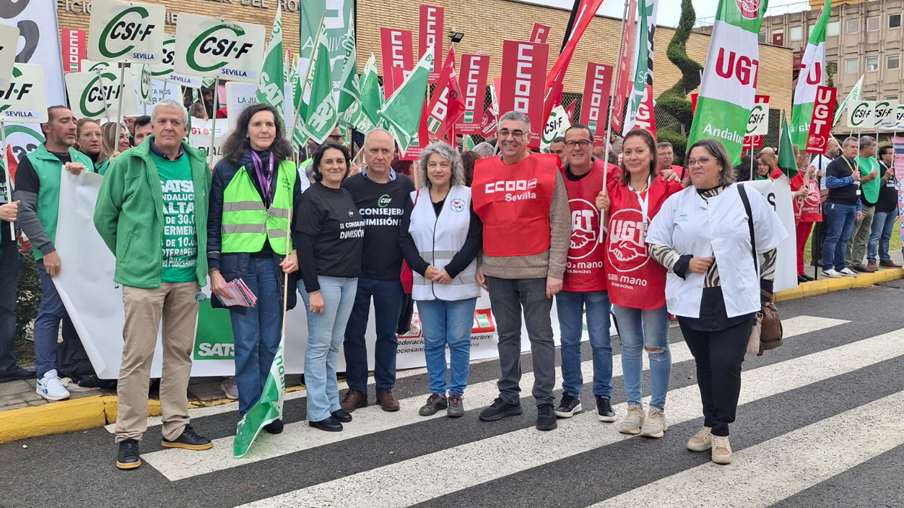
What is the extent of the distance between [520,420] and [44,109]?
4319 mm

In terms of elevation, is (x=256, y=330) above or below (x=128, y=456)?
above

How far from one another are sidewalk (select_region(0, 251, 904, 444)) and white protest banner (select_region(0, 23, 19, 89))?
7.35 feet

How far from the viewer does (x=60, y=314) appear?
5.88 meters

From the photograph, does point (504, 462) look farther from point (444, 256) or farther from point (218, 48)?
point (218, 48)

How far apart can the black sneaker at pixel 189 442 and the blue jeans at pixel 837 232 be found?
10352mm

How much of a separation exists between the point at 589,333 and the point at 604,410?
0.55m

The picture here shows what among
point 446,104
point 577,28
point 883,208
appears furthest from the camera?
point 883,208

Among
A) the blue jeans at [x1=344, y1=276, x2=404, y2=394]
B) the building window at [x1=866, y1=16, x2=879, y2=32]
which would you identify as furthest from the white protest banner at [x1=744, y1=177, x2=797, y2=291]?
the building window at [x1=866, y1=16, x2=879, y2=32]

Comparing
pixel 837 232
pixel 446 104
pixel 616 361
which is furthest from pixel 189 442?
pixel 837 232

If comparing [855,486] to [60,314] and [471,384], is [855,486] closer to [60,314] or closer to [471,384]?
[471,384]

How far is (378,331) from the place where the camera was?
5.84 meters

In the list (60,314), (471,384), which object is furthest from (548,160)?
(60,314)

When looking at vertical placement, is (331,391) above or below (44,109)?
below

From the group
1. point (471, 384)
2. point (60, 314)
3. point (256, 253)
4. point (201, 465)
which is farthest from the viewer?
point (471, 384)
